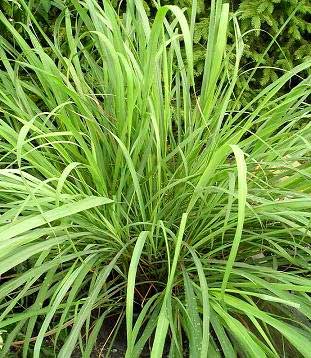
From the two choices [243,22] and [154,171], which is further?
[243,22]

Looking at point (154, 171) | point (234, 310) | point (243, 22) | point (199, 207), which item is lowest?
point (234, 310)

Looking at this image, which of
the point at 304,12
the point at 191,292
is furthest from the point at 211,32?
the point at 304,12

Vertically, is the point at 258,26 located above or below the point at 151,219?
above

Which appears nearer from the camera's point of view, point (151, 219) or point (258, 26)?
point (151, 219)

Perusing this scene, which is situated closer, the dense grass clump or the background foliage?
the dense grass clump

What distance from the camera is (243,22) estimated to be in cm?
219

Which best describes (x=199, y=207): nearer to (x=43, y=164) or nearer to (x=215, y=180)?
(x=215, y=180)

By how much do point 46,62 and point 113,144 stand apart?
10.8 inches

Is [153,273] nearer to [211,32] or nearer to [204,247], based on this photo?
[204,247]

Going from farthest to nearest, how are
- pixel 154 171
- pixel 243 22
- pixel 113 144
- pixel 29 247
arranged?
pixel 243 22, pixel 113 144, pixel 154 171, pixel 29 247

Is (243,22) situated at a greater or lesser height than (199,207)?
greater

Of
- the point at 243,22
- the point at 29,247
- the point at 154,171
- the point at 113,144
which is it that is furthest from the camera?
the point at 243,22

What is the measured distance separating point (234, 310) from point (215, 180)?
0.29 metres

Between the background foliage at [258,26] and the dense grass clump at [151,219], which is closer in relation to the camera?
the dense grass clump at [151,219]
